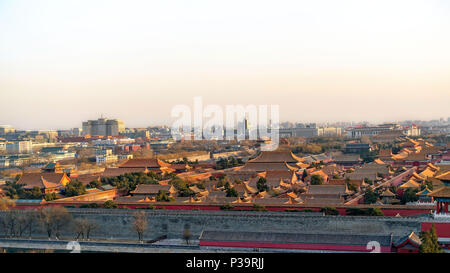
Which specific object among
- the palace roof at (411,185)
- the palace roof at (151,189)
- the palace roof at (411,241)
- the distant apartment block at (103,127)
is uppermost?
the distant apartment block at (103,127)

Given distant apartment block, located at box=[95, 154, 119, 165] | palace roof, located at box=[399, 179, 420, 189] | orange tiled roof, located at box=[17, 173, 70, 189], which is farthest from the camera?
distant apartment block, located at box=[95, 154, 119, 165]

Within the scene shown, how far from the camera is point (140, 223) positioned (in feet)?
39.8

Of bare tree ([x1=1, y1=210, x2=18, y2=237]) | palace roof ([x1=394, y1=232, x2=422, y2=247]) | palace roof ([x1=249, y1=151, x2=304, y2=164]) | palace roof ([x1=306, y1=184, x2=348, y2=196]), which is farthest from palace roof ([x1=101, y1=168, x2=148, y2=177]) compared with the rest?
palace roof ([x1=394, y1=232, x2=422, y2=247])

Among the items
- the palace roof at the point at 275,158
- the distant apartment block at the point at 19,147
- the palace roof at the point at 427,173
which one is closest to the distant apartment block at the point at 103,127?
the distant apartment block at the point at 19,147

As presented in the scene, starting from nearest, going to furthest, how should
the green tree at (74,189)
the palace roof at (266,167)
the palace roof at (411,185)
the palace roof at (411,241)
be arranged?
the palace roof at (411,241), the green tree at (74,189), the palace roof at (411,185), the palace roof at (266,167)

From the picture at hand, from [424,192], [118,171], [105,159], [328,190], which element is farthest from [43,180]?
[105,159]

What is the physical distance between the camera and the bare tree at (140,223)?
39.8 ft

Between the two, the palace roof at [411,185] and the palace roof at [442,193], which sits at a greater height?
the palace roof at [442,193]

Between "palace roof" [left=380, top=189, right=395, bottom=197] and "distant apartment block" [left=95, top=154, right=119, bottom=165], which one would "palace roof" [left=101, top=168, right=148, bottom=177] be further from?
"distant apartment block" [left=95, top=154, right=119, bottom=165]

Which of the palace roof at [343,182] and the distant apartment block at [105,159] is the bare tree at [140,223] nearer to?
the palace roof at [343,182]

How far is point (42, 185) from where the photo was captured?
16.9 m

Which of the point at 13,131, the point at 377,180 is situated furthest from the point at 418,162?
the point at 13,131

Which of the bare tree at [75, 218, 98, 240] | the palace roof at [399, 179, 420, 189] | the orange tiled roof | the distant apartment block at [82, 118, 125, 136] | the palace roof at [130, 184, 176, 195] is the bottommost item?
the bare tree at [75, 218, 98, 240]

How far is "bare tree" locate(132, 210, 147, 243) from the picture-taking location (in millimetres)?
12133
